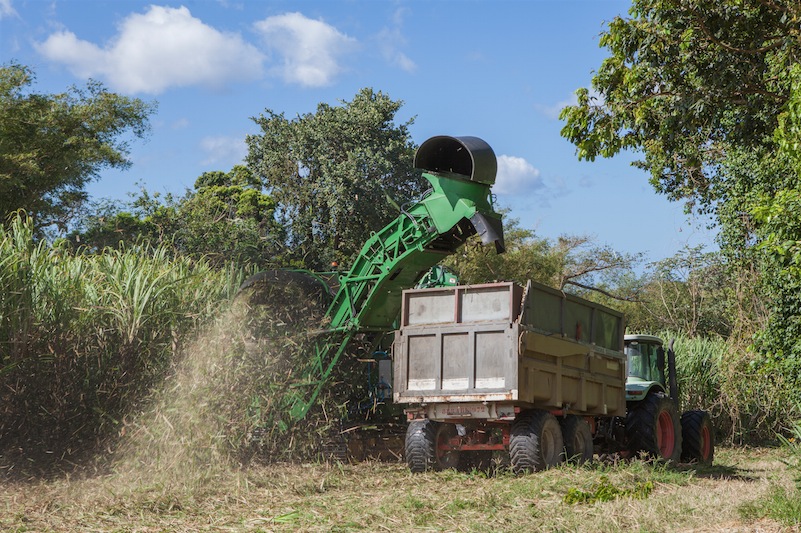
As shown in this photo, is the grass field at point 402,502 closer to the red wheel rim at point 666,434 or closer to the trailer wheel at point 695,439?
the red wheel rim at point 666,434

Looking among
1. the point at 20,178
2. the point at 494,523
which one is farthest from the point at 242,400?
the point at 20,178

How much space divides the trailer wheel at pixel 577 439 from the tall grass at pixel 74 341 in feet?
16.2

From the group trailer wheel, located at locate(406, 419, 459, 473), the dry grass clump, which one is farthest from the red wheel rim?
the dry grass clump

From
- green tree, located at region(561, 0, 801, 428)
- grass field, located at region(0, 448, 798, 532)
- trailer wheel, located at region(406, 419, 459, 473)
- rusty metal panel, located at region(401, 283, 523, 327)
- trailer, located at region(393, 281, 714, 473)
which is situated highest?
green tree, located at region(561, 0, 801, 428)

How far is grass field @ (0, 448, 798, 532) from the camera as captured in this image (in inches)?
292

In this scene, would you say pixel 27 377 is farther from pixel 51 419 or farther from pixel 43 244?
pixel 43 244

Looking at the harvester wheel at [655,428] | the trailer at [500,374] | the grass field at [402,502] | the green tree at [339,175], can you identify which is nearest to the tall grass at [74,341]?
the grass field at [402,502]

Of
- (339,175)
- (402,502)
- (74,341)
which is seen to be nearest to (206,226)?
(339,175)

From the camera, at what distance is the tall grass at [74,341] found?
11.2 m

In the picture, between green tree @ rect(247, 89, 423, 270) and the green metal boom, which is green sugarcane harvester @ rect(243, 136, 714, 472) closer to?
the green metal boom

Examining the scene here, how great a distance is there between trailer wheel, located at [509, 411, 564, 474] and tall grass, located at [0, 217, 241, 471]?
4.54 m

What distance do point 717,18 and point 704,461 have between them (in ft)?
21.4

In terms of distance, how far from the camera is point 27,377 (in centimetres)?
1153

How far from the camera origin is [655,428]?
12805 millimetres
